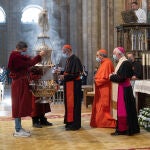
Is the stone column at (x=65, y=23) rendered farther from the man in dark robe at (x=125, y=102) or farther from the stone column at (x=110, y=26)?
the man in dark robe at (x=125, y=102)

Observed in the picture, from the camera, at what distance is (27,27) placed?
41281 mm

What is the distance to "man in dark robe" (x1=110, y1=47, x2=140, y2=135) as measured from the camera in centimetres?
920

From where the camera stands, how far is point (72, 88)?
406 inches

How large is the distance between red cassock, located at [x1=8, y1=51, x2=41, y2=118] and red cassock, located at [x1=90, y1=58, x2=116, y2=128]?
1.92 meters

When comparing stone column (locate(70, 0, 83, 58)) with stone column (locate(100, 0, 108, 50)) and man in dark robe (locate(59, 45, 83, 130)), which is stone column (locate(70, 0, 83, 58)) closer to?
stone column (locate(100, 0, 108, 50))

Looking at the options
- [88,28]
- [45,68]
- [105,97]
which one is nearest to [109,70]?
[105,97]

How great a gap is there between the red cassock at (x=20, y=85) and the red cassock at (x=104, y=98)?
1.92m

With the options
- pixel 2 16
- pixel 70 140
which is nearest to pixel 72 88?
pixel 70 140

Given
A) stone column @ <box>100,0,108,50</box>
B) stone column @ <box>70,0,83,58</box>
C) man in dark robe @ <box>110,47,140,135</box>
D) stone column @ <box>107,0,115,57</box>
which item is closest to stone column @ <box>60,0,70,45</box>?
stone column @ <box>70,0,83,58</box>

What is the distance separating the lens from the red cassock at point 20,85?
9102 mm

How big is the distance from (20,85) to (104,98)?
2200 mm

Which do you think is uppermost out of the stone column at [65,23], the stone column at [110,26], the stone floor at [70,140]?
the stone column at [65,23]

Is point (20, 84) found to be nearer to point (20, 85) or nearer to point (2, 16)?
point (20, 85)

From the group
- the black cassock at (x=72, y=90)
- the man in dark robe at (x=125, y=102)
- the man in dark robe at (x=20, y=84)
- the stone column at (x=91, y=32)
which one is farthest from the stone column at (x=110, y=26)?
the man in dark robe at (x=20, y=84)
